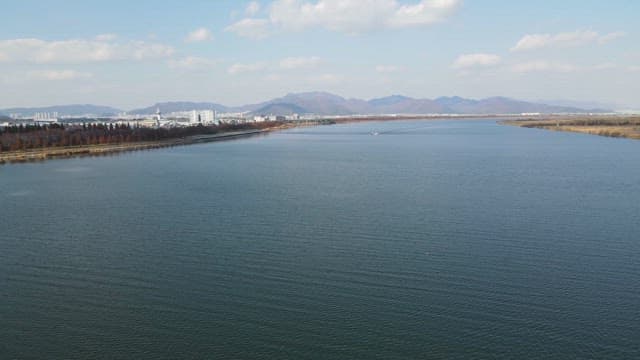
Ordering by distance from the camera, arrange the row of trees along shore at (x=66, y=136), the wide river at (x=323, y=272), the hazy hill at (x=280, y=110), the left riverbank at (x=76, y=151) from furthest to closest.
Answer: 1. the hazy hill at (x=280, y=110)
2. the row of trees along shore at (x=66, y=136)
3. the left riverbank at (x=76, y=151)
4. the wide river at (x=323, y=272)

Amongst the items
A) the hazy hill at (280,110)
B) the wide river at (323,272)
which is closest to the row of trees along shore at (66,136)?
the wide river at (323,272)

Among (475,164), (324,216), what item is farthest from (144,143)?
(324,216)

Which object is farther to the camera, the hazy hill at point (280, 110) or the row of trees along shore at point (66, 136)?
the hazy hill at point (280, 110)

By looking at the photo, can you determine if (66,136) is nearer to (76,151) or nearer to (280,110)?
(76,151)

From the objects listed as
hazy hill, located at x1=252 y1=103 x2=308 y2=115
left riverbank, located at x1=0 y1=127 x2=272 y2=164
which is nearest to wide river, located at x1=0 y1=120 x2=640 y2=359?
left riverbank, located at x1=0 y1=127 x2=272 y2=164

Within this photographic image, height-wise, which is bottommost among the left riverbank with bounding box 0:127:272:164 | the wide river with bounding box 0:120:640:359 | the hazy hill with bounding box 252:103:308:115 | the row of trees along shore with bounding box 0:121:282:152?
the wide river with bounding box 0:120:640:359

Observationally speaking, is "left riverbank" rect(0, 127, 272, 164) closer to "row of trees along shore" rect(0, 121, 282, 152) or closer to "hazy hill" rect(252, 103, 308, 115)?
"row of trees along shore" rect(0, 121, 282, 152)

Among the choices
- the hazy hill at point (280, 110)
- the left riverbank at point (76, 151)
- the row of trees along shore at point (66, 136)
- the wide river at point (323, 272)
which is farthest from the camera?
the hazy hill at point (280, 110)

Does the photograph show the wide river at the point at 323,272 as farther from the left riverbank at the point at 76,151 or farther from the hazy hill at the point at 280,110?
the hazy hill at the point at 280,110
